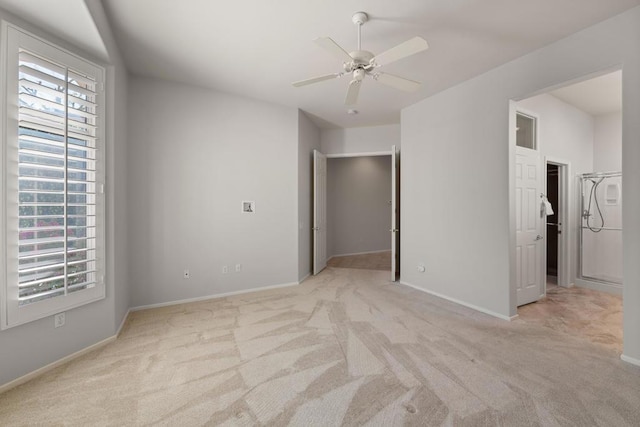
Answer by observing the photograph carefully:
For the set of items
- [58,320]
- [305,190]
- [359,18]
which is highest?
[359,18]

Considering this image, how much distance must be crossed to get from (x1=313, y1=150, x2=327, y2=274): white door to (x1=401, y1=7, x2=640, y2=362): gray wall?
1577 mm

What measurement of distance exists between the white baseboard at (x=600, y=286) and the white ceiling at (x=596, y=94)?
281 centimetres

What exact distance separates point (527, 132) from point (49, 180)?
17.7 feet

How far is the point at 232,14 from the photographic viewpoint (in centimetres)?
241

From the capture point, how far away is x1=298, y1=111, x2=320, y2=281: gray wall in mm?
4809

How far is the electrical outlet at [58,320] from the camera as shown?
229cm

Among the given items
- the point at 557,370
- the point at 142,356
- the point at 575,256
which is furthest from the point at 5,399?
the point at 575,256

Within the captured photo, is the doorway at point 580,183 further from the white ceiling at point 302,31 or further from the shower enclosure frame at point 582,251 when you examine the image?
the white ceiling at point 302,31

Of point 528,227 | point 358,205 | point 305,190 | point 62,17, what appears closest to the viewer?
point 62,17

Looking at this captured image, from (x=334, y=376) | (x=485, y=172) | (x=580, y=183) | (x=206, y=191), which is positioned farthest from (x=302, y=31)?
(x=580, y=183)

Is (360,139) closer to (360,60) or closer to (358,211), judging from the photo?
(358,211)

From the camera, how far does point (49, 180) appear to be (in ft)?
7.12

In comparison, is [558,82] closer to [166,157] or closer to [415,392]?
[415,392]

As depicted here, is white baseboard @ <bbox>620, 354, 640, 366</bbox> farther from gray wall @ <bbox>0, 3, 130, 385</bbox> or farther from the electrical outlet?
the electrical outlet
